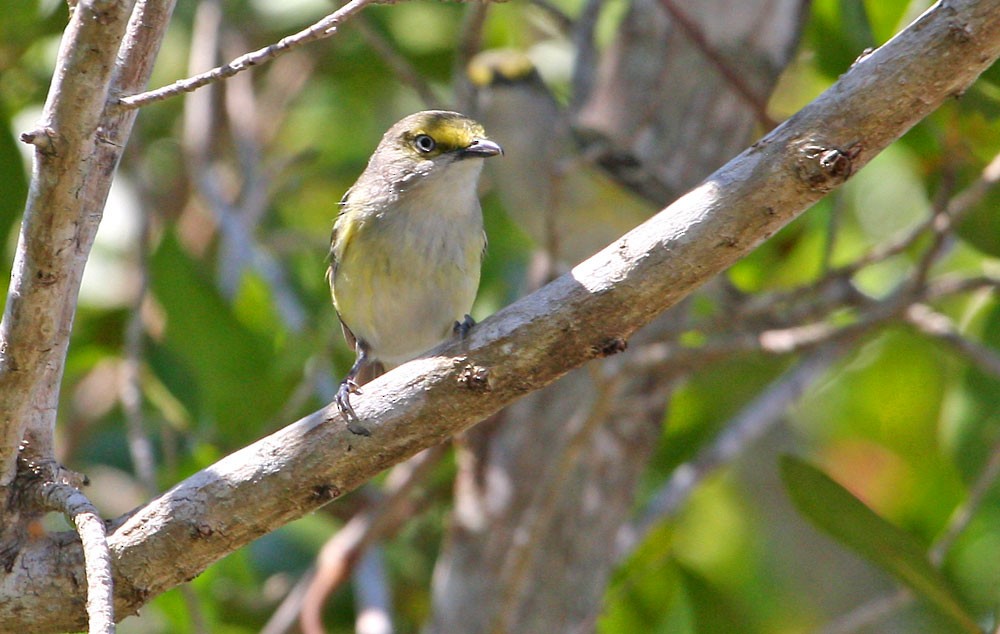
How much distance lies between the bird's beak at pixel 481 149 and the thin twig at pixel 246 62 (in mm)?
1755

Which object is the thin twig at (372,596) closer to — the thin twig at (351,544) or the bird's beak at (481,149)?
the thin twig at (351,544)

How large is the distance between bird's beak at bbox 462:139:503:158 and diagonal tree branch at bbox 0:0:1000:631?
151 cm

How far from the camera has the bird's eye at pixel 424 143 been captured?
396 centimetres

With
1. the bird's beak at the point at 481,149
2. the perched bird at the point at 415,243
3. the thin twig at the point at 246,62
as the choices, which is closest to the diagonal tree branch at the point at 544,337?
the thin twig at the point at 246,62

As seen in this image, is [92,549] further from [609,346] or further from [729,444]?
[729,444]

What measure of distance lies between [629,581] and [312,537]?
4.65 ft

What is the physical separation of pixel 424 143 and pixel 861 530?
184 cm

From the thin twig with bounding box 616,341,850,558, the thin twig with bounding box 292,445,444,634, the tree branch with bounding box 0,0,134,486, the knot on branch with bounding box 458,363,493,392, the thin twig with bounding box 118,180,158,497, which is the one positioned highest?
the tree branch with bounding box 0,0,134,486

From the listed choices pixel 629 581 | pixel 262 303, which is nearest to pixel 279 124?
pixel 262 303

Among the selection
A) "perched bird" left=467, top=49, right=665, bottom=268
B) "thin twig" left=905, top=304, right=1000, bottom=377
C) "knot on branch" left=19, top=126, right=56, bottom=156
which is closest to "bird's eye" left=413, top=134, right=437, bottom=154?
"perched bird" left=467, top=49, right=665, bottom=268

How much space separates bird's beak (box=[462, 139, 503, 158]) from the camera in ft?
12.3

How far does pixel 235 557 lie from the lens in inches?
168

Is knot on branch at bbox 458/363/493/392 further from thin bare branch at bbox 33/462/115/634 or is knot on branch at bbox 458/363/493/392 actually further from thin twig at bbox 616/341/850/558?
thin twig at bbox 616/341/850/558

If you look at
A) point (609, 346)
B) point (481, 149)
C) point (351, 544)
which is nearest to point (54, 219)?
point (609, 346)
